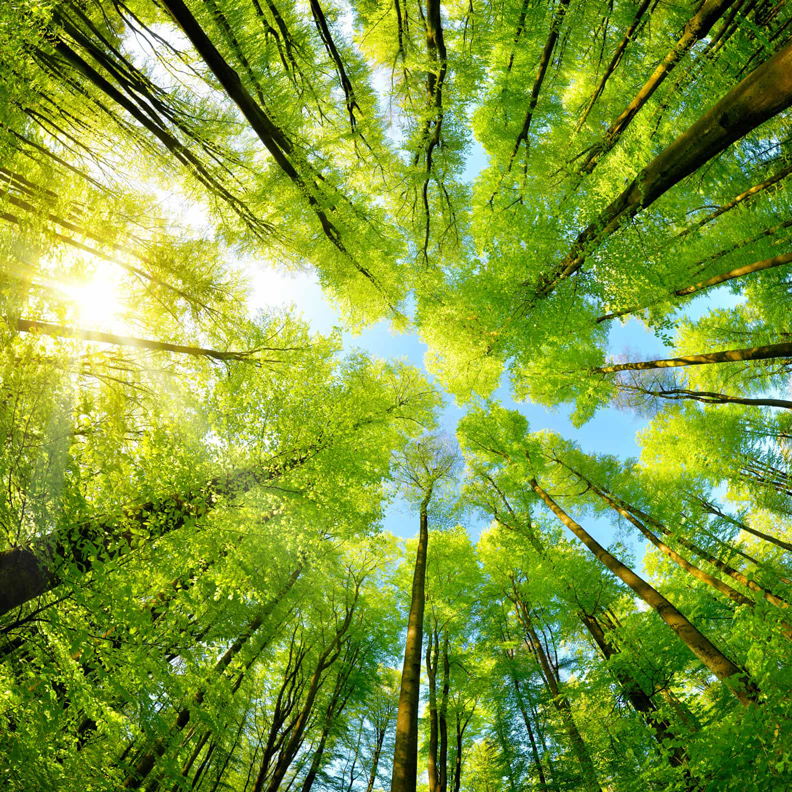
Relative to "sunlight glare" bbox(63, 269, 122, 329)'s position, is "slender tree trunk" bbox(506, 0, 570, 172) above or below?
above

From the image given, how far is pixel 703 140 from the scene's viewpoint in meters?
2.87

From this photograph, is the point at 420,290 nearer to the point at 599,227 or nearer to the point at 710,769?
the point at 599,227

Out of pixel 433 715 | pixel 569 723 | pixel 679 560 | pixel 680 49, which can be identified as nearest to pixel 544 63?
pixel 680 49

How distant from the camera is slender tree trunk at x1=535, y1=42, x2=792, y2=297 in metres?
2.25

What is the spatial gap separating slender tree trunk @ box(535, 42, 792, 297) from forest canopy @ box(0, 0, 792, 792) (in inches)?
1.0

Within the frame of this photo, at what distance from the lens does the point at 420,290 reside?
7746 mm

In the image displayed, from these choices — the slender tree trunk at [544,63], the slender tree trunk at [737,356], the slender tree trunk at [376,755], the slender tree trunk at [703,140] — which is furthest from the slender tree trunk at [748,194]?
the slender tree trunk at [376,755]

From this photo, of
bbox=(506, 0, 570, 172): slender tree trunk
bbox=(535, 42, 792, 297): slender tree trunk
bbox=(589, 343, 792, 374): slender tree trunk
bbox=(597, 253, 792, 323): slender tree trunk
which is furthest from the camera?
bbox=(597, 253, 792, 323): slender tree trunk

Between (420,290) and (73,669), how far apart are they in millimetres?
7468

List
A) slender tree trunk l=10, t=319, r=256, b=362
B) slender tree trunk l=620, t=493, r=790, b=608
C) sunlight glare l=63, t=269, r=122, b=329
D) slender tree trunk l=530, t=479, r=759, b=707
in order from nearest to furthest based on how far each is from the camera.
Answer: slender tree trunk l=10, t=319, r=256, b=362, sunlight glare l=63, t=269, r=122, b=329, slender tree trunk l=530, t=479, r=759, b=707, slender tree trunk l=620, t=493, r=790, b=608

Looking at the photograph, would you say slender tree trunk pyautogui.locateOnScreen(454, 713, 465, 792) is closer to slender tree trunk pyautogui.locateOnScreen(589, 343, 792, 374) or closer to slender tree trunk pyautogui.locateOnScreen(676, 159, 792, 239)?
slender tree trunk pyautogui.locateOnScreen(589, 343, 792, 374)

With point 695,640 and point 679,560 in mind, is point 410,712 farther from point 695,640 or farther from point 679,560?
point 679,560

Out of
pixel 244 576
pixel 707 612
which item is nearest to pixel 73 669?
pixel 244 576

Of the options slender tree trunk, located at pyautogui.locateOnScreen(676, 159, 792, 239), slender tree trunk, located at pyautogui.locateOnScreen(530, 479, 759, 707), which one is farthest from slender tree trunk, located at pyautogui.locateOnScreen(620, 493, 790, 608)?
slender tree trunk, located at pyautogui.locateOnScreen(676, 159, 792, 239)
